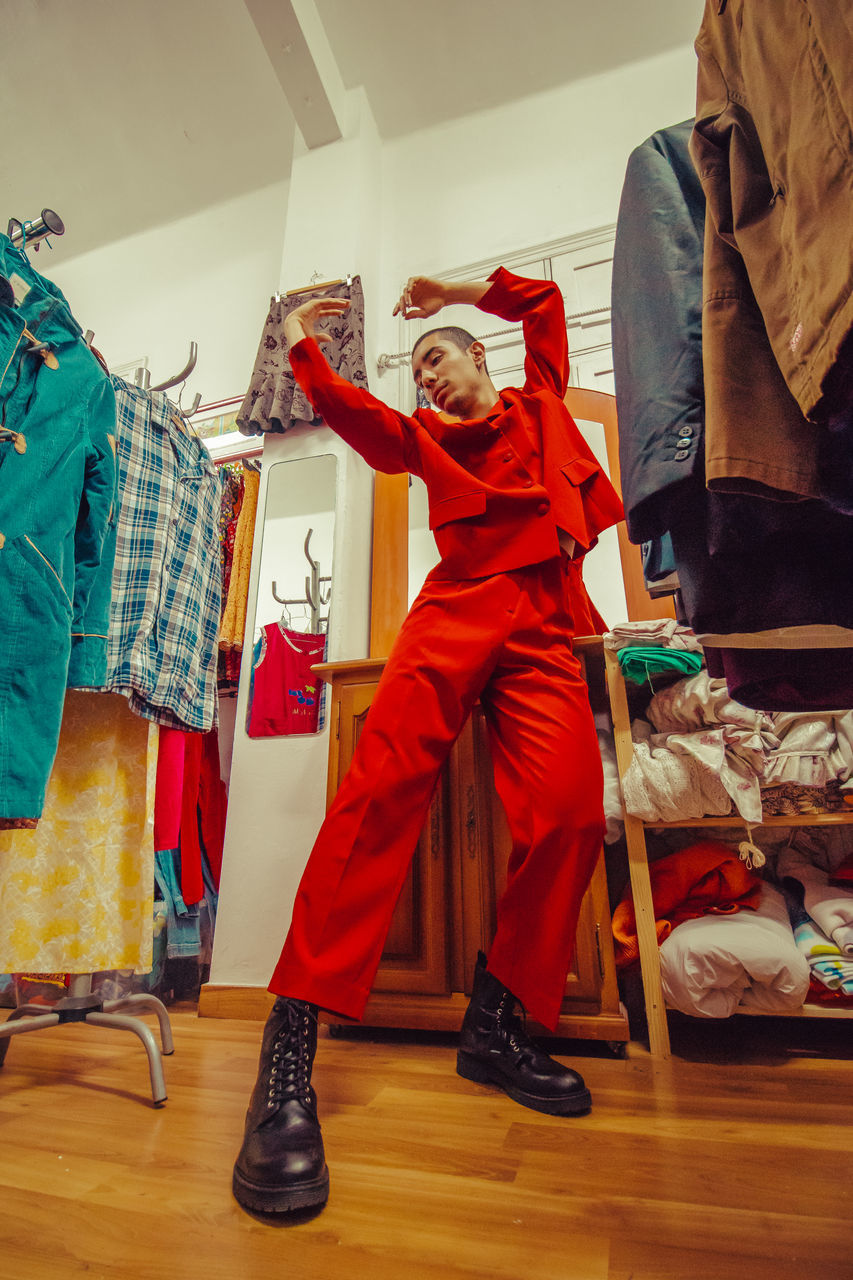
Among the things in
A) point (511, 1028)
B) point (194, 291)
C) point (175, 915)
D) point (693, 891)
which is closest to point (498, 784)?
point (511, 1028)

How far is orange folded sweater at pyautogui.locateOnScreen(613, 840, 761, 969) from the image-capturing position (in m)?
1.46

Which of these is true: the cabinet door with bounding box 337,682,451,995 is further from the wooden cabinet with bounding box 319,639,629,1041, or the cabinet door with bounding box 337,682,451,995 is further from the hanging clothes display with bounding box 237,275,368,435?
the hanging clothes display with bounding box 237,275,368,435

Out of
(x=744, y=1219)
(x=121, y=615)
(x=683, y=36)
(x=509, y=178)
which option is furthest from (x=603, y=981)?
(x=683, y=36)

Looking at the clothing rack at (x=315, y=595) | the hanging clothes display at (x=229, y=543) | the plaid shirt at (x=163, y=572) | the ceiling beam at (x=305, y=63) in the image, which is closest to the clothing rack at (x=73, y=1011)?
the plaid shirt at (x=163, y=572)

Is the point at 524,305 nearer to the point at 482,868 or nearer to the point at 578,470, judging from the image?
the point at 578,470

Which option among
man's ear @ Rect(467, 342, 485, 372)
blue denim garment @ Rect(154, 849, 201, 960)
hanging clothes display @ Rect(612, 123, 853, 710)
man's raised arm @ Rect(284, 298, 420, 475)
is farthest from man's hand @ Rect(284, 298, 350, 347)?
blue denim garment @ Rect(154, 849, 201, 960)

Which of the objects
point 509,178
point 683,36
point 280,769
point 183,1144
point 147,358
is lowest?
point 183,1144

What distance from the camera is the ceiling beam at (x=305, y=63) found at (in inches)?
107

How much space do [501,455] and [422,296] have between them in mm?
379

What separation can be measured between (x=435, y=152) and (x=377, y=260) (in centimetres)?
74

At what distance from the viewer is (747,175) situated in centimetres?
60

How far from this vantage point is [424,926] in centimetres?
156

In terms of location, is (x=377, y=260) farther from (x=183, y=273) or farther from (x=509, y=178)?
(x=183, y=273)

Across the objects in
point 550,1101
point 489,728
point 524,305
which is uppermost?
point 524,305
